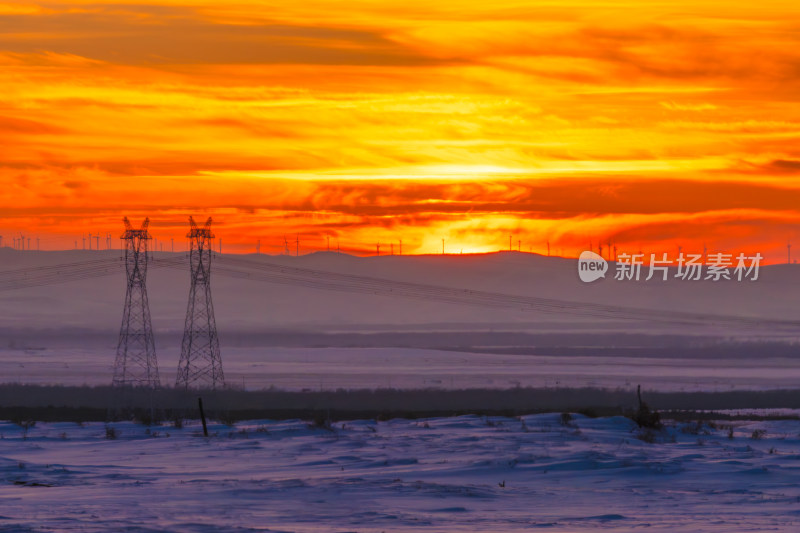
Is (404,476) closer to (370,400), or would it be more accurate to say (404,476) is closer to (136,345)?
(370,400)

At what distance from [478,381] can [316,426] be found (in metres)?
56.2

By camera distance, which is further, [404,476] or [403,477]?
[404,476]

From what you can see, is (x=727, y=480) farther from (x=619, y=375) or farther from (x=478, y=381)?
(x=619, y=375)

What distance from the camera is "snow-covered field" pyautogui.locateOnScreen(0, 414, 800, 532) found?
2445cm

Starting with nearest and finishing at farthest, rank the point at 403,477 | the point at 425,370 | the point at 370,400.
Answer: the point at 403,477 → the point at 370,400 → the point at 425,370

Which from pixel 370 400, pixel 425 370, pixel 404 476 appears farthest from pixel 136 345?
pixel 404 476

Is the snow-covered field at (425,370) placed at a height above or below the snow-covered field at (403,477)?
below

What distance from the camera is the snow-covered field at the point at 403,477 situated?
24.5 m

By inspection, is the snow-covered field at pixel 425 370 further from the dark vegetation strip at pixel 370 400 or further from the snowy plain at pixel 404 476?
the snowy plain at pixel 404 476

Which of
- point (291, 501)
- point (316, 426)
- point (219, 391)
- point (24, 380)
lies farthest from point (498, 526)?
point (24, 380)

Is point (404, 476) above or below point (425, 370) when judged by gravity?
above

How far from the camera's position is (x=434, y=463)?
32844 mm

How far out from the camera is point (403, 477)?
99.2 ft

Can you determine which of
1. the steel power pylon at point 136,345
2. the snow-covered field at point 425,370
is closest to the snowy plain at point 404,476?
the steel power pylon at point 136,345
